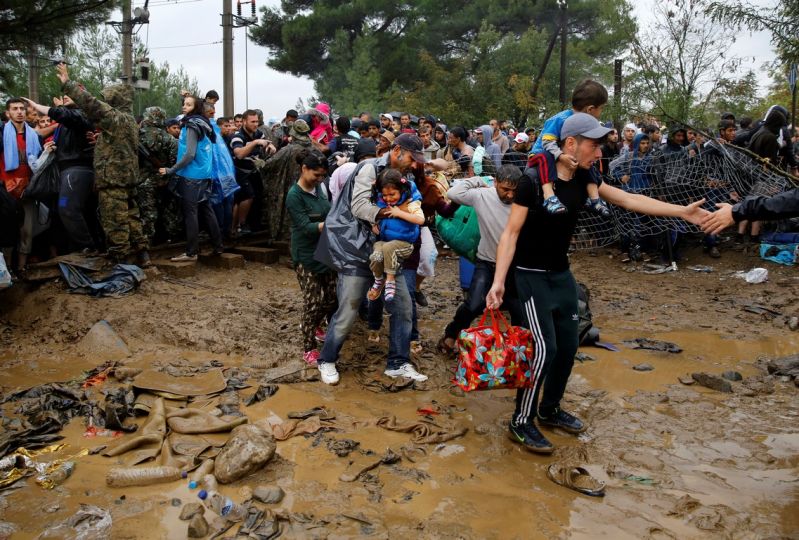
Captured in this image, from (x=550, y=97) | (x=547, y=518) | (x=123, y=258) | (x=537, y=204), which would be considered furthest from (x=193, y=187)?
(x=550, y=97)

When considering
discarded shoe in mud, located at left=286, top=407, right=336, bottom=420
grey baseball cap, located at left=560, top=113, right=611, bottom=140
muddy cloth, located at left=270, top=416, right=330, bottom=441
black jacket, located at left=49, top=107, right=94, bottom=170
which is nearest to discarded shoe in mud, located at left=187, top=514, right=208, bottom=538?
muddy cloth, located at left=270, top=416, right=330, bottom=441

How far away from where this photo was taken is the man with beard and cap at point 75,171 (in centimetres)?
691

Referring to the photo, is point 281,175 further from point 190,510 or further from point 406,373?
point 190,510

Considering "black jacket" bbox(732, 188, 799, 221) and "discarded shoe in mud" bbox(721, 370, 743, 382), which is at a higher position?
"black jacket" bbox(732, 188, 799, 221)

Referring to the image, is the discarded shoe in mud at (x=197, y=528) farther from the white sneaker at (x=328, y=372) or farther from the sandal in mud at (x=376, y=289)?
the sandal in mud at (x=376, y=289)

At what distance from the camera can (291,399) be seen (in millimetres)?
4691

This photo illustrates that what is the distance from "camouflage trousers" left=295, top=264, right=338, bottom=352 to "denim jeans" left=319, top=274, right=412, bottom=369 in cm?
49

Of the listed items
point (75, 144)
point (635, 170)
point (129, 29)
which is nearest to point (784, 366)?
point (635, 170)

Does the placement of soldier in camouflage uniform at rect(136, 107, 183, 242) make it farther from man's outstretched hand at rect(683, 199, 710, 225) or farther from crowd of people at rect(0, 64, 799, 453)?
man's outstretched hand at rect(683, 199, 710, 225)

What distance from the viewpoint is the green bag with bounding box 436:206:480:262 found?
18.1 ft

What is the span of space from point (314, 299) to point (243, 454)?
202cm

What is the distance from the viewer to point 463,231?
18.2 ft

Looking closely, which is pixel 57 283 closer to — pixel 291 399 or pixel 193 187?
pixel 193 187

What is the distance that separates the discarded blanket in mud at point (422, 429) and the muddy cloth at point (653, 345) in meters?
2.75
